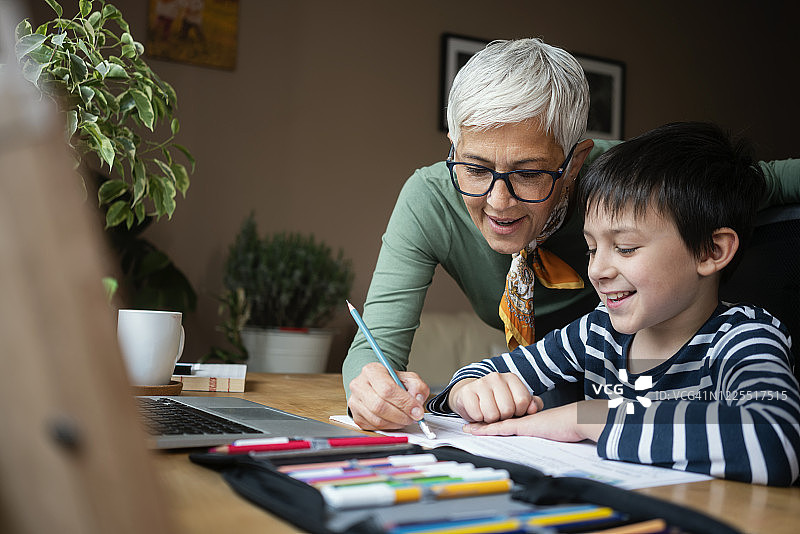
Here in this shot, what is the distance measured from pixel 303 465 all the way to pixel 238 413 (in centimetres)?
35

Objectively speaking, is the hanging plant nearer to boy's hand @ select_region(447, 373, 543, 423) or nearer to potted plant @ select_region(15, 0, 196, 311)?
potted plant @ select_region(15, 0, 196, 311)

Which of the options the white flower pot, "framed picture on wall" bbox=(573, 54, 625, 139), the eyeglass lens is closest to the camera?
the eyeglass lens

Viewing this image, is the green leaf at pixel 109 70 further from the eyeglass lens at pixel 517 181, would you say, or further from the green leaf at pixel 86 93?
A: the eyeglass lens at pixel 517 181

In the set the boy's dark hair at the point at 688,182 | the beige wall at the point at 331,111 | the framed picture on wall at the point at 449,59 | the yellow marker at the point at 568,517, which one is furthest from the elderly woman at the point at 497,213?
the framed picture on wall at the point at 449,59

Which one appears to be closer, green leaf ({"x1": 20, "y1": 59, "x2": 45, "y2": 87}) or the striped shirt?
the striped shirt

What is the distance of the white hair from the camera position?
117 cm

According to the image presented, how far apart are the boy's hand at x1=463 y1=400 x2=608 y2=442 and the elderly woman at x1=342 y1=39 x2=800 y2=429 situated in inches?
3.9

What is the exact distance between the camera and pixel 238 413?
0.89m

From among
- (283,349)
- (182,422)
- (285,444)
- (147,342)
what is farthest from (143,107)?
(283,349)

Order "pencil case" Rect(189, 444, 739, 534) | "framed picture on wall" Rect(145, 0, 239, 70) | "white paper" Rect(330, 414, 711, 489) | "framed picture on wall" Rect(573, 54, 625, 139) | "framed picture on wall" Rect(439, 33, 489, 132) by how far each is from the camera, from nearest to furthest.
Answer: "pencil case" Rect(189, 444, 739, 534) → "white paper" Rect(330, 414, 711, 489) → "framed picture on wall" Rect(145, 0, 239, 70) → "framed picture on wall" Rect(439, 33, 489, 132) → "framed picture on wall" Rect(573, 54, 625, 139)

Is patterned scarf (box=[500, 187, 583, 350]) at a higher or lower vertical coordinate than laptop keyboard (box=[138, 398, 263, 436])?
higher

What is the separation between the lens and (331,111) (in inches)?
126

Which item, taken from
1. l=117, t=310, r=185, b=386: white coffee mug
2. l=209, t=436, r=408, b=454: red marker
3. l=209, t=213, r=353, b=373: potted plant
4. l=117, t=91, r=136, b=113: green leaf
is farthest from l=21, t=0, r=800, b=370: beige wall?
l=209, t=436, r=408, b=454: red marker

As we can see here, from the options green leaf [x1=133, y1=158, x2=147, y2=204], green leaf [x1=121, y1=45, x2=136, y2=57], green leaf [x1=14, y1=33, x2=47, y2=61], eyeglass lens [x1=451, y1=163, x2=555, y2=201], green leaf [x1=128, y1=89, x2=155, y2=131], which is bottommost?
green leaf [x1=133, y1=158, x2=147, y2=204]
